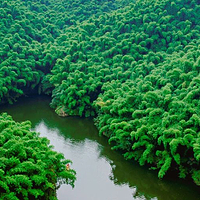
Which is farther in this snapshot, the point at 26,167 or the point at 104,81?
the point at 104,81

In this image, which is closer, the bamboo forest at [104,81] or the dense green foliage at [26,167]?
the dense green foliage at [26,167]

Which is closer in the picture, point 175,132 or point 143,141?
point 175,132

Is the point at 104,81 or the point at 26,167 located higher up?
the point at 104,81

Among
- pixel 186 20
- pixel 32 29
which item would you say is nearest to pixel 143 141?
pixel 186 20

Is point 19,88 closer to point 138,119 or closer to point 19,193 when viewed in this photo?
point 138,119
